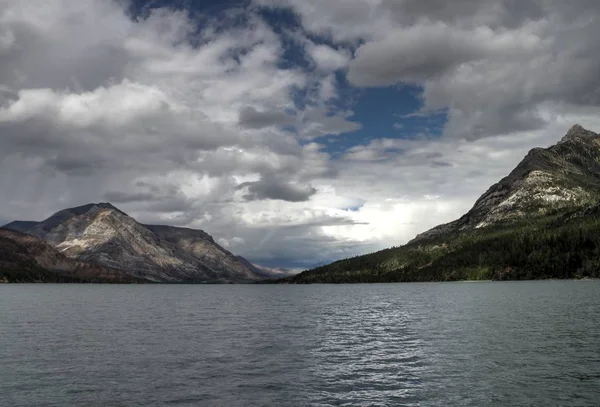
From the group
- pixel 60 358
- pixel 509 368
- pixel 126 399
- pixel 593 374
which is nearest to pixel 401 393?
pixel 509 368

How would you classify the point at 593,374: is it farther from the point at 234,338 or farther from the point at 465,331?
the point at 234,338

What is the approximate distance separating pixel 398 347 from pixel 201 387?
32106mm

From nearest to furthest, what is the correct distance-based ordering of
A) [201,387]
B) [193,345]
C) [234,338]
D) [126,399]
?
[126,399], [201,387], [193,345], [234,338]

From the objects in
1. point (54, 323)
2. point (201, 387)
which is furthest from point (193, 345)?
point (54, 323)

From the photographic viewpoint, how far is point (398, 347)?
66.9m

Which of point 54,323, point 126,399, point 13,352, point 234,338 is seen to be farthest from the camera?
point 54,323

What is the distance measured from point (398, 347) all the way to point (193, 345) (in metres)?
29.7

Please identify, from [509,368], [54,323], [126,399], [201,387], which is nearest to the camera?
[126,399]

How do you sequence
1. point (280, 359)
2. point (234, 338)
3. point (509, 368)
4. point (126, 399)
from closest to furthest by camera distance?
point (126, 399)
point (509, 368)
point (280, 359)
point (234, 338)

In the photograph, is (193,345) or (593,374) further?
(193,345)

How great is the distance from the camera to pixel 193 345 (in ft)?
232

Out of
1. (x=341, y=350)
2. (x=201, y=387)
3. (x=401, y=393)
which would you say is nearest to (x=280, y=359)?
(x=341, y=350)

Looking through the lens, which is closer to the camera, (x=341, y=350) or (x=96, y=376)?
(x=96, y=376)

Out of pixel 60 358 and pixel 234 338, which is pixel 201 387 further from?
pixel 234 338
